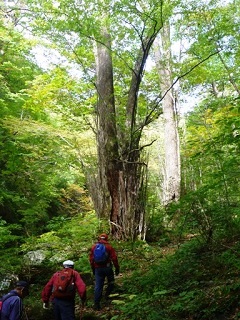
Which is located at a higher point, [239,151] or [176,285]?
[239,151]

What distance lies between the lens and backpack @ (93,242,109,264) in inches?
219

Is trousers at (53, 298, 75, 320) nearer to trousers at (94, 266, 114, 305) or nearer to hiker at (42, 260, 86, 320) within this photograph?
hiker at (42, 260, 86, 320)

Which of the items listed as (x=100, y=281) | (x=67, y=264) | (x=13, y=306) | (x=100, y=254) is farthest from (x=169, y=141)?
(x=13, y=306)

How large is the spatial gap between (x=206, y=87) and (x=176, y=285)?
16753 millimetres

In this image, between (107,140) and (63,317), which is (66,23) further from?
(63,317)

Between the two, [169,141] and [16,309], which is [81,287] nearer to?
[16,309]

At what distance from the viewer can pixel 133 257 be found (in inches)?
284

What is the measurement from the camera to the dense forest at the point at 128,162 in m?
4.91

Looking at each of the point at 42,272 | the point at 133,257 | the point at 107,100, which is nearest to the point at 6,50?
the point at 107,100

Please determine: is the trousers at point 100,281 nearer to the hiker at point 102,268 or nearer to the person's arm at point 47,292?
the hiker at point 102,268

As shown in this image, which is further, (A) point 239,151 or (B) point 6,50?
(B) point 6,50

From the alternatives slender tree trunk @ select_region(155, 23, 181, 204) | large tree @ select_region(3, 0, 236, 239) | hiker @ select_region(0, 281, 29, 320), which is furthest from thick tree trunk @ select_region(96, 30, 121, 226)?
hiker @ select_region(0, 281, 29, 320)

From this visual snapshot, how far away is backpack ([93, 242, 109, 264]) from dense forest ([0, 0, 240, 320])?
0.61 metres

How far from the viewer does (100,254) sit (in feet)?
18.2
